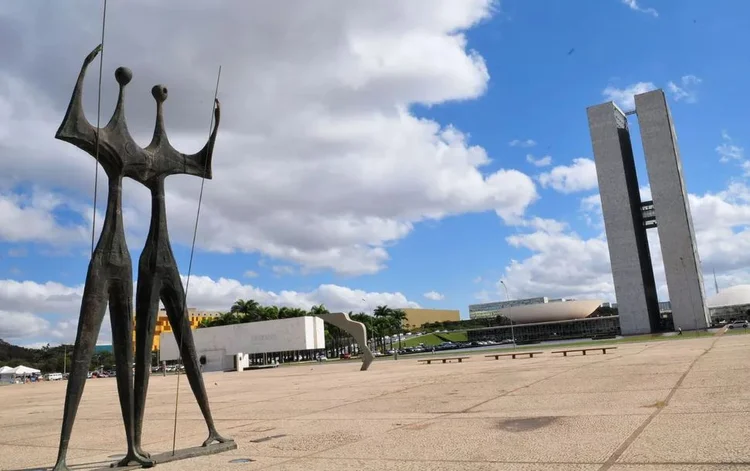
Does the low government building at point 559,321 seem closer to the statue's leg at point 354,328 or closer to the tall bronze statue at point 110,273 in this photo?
the statue's leg at point 354,328

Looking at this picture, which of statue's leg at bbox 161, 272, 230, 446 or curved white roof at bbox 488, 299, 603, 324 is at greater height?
curved white roof at bbox 488, 299, 603, 324

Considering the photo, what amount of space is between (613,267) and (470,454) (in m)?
85.2

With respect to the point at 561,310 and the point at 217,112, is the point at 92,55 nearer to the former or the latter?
the point at 217,112

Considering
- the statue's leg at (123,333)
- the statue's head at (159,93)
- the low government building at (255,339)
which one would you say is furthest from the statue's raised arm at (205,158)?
the low government building at (255,339)

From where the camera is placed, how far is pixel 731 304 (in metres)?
125

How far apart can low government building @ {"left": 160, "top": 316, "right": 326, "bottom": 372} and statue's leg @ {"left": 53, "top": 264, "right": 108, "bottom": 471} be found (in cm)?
5077

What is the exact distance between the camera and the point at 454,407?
33.4ft

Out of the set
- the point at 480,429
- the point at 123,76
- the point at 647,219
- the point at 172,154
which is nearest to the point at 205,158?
the point at 172,154

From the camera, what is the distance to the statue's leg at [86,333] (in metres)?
6.34

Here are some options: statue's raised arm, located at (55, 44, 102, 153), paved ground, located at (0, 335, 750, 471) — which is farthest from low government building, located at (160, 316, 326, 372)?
statue's raised arm, located at (55, 44, 102, 153)

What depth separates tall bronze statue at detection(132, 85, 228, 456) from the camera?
23.5 feet

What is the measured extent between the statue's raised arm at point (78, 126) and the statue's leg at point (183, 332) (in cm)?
197

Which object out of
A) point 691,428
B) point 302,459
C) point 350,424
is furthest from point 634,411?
point 302,459

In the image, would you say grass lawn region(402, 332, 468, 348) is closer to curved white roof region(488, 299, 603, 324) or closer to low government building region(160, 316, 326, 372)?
curved white roof region(488, 299, 603, 324)
